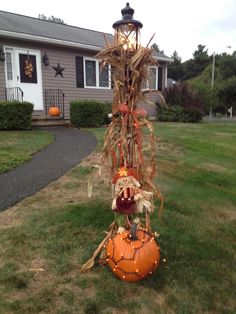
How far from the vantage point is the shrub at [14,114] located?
9584mm

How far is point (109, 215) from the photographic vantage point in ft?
12.1

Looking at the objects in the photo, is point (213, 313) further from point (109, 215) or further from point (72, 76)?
point (72, 76)

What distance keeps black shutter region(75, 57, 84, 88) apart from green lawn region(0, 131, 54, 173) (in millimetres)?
5112

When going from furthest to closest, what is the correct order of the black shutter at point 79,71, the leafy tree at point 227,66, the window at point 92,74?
the leafy tree at point 227,66 → the window at point 92,74 → the black shutter at point 79,71

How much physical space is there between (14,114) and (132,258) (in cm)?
816

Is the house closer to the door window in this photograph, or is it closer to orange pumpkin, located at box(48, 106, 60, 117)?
the door window

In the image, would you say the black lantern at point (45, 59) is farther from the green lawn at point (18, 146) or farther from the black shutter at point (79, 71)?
the green lawn at point (18, 146)

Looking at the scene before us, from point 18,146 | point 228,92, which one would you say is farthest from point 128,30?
point 228,92

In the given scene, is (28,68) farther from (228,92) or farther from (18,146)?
(228,92)

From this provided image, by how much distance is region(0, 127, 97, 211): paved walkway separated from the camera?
443 centimetres

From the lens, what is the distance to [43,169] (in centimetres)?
562

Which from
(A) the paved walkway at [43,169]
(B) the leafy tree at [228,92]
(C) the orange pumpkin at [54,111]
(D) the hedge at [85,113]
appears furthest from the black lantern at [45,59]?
(B) the leafy tree at [228,92]

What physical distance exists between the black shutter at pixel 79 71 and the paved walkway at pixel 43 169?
18.3 ft

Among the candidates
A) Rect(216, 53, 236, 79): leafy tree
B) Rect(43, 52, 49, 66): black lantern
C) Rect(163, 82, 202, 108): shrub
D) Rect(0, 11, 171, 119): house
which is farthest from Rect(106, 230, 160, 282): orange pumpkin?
Rect(216, 53, 236, 79): leafy tree
